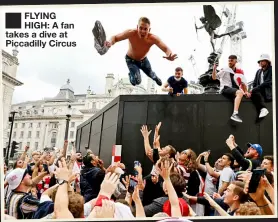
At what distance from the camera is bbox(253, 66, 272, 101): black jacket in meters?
5.10

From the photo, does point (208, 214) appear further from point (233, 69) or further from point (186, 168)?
point (233, 69)

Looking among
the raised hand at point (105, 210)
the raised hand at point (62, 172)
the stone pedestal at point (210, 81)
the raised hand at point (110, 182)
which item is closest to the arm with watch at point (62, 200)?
the raised hand at point (62, 172)

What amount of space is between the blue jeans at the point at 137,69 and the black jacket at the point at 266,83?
1373 mm

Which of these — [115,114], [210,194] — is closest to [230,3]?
[115,114]

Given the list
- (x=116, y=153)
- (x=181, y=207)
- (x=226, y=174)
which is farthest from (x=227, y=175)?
(x=116, y=153)

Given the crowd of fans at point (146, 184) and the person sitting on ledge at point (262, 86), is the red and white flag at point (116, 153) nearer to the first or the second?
the crowd of fans at point (146, 184)

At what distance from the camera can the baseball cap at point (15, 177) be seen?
4.80 m

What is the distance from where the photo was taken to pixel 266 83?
16.8ft

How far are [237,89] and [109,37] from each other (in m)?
1.86

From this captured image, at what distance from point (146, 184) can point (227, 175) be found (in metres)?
1.05

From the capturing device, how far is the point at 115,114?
518cm

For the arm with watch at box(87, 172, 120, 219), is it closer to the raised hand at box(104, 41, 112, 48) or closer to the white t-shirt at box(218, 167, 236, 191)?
the white t-shirt at box(218, 167, 236, 191)

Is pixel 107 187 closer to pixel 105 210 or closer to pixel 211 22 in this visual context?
pixel 105 210

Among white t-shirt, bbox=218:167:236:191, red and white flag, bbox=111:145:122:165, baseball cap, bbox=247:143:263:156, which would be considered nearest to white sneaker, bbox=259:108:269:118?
baseball cap, bbox=247:143:263:156
